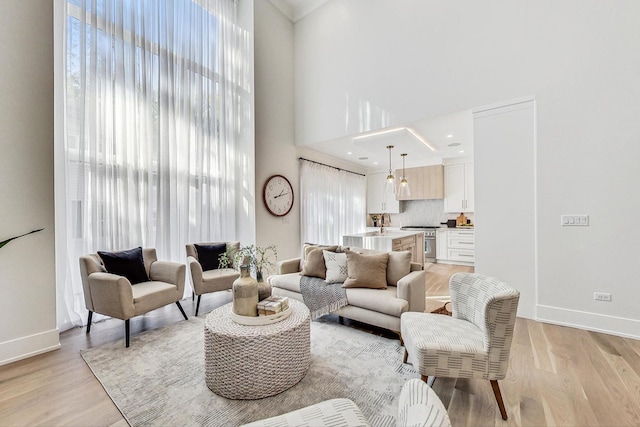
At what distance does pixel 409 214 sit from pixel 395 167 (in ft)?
4.53

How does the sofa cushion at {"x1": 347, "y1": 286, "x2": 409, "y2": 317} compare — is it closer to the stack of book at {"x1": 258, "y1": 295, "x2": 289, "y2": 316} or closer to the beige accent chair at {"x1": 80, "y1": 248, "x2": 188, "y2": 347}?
the stack of book at {"x1": 258, "y1": 295, "x2": 289, "y2": 316}

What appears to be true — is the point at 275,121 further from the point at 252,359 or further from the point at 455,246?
the point at 455,246

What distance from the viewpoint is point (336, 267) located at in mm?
3053

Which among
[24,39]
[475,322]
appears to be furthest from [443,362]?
[24,39]

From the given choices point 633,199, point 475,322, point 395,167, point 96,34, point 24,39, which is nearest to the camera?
point 475,322

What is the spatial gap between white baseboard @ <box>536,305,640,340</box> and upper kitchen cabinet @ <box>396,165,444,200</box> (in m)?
3.99

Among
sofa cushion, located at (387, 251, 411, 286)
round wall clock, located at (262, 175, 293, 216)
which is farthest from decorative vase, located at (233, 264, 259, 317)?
round wall clock, located at (262, 175, 293, 216)

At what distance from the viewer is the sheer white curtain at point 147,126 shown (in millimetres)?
2979

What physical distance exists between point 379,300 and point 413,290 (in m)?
0.33

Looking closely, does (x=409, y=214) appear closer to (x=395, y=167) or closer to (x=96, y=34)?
(x=395, y=167)

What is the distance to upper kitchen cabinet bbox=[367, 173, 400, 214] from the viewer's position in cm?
763

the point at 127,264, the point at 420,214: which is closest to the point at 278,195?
the point at 127,264

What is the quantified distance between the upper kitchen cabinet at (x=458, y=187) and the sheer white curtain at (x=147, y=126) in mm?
5019

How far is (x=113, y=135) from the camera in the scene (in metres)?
3.23
